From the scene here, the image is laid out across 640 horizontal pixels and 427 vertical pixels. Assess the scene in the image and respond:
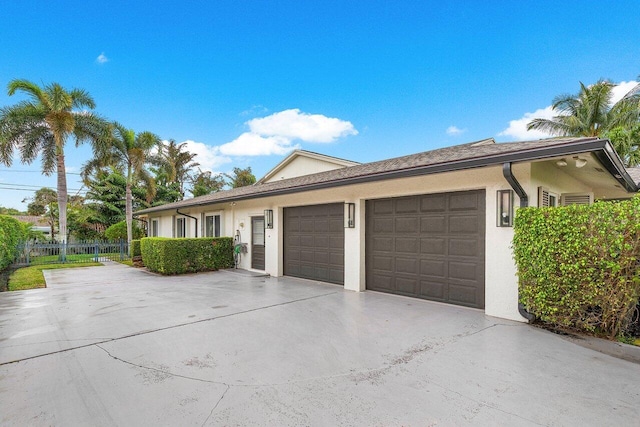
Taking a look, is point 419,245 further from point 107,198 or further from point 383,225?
point 107,198

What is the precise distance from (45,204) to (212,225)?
Result: 3249 centimetres

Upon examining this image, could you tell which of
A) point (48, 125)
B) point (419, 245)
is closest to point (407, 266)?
point (419, 245)

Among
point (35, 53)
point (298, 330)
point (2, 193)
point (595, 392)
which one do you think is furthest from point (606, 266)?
point (2, 193)

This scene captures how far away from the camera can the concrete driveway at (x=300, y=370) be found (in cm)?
248

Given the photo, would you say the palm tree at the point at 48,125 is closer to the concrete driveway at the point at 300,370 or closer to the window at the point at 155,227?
the window at the point at 155,227

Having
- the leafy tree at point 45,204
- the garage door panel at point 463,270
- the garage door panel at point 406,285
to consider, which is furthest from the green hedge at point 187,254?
the leafy tree at point 45,204

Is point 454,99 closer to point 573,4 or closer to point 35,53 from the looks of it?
point 573,4

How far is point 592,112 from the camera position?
19.3 metres

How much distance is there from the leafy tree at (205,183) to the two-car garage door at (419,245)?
24.8 m

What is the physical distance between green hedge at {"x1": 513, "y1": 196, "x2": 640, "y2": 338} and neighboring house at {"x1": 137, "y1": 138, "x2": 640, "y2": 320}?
1.70 feet

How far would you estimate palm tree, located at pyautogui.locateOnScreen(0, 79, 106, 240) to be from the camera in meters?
14.4

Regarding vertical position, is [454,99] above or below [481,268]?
above

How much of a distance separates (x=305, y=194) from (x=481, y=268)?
16.6 ft

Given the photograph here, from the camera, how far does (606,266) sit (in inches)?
150
